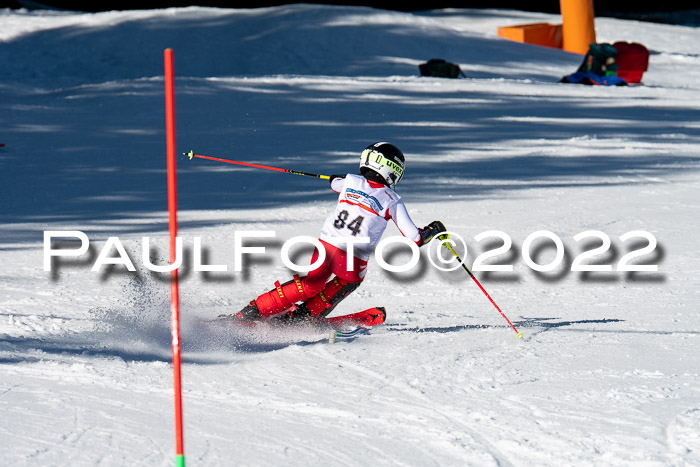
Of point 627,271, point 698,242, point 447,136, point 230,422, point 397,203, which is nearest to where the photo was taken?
point 230,422

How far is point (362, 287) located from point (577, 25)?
1929 centimetres

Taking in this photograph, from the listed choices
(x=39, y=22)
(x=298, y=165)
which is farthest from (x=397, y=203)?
(x=39, y=22)

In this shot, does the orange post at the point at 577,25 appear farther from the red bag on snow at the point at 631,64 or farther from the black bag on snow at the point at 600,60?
the black bag on snow at the point at 600,60

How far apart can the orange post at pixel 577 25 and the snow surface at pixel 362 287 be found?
468 centimetres

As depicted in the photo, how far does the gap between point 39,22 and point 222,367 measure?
22681 mm

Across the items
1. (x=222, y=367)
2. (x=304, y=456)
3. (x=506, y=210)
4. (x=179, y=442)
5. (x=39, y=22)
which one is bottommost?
(x=39, y=22)

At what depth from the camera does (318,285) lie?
5.96m

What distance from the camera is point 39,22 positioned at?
83.3ft

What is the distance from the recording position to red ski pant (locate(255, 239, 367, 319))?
5.91 metres

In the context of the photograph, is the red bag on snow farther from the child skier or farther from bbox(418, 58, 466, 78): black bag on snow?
the child skier

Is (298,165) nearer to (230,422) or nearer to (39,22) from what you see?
(230,422)

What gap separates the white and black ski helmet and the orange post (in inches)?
778

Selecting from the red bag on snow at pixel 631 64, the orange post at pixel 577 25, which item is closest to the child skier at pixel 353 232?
the red bag on snow at pixel 631 64

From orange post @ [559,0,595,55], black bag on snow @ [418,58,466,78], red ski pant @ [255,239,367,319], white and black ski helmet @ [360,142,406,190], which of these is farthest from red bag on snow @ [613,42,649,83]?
red ski pant @ [255,239,367,319]
